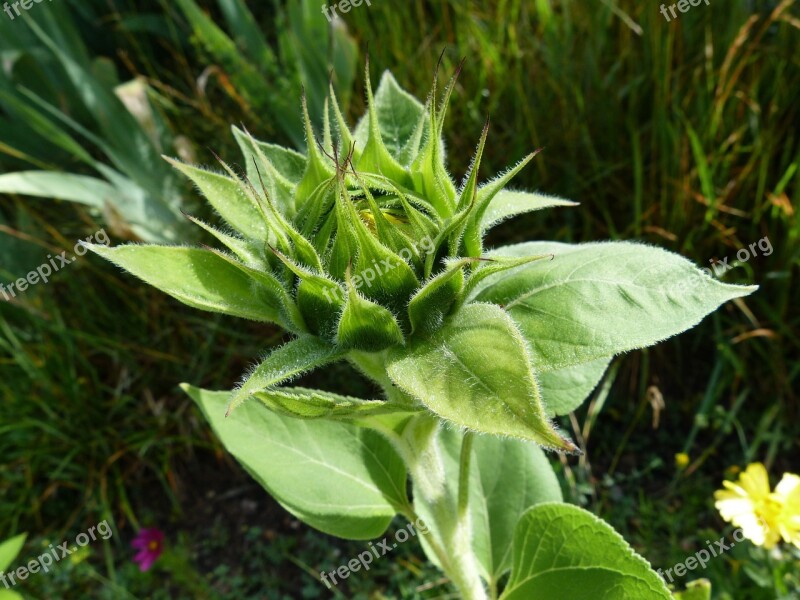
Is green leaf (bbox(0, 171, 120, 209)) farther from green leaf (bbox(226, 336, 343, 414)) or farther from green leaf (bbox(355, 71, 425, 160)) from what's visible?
green leaf (bbox(226, 336, 343, 414))

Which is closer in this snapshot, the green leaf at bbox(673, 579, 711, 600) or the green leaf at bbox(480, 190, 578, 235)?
the green leaf at bbox(480, 190, 578, 235)

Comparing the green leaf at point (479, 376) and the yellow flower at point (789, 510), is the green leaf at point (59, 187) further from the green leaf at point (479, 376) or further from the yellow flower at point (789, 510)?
the yellow flower at point (789, 510)

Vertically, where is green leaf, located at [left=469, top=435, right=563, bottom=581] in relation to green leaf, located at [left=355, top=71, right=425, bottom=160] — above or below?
below

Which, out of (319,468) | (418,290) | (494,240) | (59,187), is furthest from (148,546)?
(418,290)

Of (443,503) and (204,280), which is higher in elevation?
(204,280)

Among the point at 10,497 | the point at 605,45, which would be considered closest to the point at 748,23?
the point at 605,45

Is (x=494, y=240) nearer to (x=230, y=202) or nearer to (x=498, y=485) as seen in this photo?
(x=498, y=485)

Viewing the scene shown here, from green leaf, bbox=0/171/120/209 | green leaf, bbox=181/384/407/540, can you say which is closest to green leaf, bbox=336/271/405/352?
green leaf, bbox=181/384/407/540
